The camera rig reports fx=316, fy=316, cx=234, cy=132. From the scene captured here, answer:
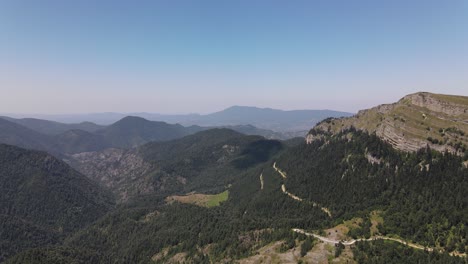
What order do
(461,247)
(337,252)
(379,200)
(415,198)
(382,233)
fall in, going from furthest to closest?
1. (379,200)
2. (415,198)
3. (382,233)
4. (337,252)
5. (461,247)

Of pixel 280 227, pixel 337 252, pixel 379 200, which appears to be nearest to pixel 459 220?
pixel 379 200

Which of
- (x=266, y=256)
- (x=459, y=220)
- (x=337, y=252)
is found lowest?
(x=266, y=256)

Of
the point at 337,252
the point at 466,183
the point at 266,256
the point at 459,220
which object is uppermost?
the point at 466,183

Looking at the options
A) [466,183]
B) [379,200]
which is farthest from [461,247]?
[379,200]

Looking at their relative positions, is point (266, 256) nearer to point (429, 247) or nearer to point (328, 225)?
point (328, 225)

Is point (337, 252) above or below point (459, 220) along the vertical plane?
below

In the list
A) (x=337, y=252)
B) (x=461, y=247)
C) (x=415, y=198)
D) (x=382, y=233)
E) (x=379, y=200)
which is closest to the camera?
(x=461, y=247)

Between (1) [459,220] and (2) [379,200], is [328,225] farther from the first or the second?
(1) [459,220]

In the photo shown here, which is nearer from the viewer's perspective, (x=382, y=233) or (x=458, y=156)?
(x=382, y=233)

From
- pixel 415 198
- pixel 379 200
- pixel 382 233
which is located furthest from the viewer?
pixel 379 200
